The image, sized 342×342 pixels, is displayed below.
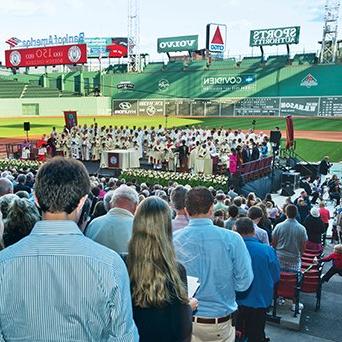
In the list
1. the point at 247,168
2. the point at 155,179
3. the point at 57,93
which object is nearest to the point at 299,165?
the point at 247,168

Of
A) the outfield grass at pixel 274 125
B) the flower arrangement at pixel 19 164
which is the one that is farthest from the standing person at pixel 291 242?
the outfield grass at pixel 274 125

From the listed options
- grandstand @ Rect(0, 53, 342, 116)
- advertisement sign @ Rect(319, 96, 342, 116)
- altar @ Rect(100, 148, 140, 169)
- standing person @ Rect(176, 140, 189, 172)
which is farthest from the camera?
grandstand @ Rect(0, 53, 342, 116)

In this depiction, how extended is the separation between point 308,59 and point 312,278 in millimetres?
52264

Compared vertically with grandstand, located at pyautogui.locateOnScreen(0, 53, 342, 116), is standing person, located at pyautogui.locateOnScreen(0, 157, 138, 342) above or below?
below

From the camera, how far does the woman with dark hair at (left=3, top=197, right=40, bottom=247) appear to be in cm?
329

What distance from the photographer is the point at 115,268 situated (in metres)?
1.99

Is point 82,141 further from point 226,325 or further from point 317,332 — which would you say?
point 226,325

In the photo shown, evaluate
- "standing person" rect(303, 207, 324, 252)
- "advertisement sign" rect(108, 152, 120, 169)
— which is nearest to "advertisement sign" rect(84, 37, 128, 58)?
"advertisement sign" rect(108, 152, 120, 169)

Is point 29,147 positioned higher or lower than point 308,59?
lower

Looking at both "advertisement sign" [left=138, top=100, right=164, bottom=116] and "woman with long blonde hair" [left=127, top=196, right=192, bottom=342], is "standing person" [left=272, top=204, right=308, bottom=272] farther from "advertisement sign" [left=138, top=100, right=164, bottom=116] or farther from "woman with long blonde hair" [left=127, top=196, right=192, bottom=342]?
"advertisement sign" [left=138, top=100, right=164, bottom=116]

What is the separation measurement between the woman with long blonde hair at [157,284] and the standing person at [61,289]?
561mm

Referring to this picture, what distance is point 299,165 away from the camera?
2222cm

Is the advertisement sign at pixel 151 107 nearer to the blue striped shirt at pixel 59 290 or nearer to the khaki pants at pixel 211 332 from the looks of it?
the khaki pants at pixel 211 332

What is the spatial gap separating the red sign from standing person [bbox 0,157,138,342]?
220ft
